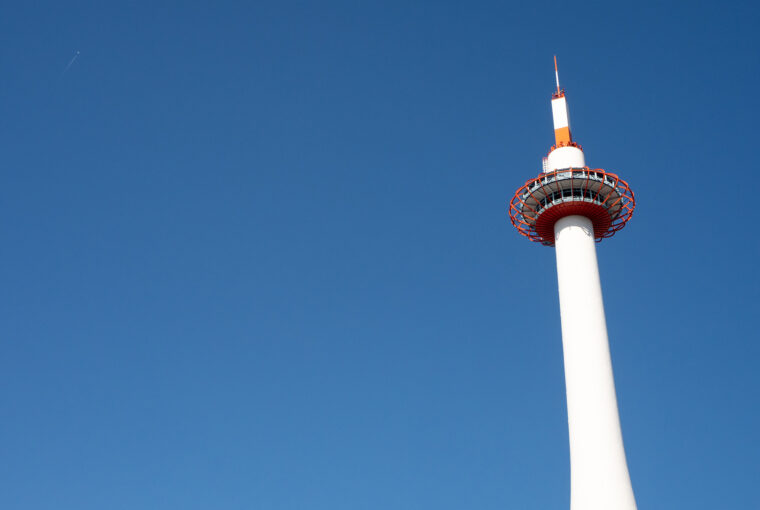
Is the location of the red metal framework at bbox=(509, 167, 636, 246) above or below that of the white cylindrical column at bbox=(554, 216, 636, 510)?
above

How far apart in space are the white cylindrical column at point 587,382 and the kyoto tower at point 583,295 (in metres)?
0.08

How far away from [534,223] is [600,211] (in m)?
6.41

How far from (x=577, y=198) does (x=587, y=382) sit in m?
18.4

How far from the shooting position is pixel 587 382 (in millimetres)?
71812

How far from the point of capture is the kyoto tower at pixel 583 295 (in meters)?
67.6

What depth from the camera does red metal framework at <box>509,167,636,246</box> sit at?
8088 centimetres

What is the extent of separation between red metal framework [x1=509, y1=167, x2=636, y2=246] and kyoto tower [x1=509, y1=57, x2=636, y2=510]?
9 centimetres

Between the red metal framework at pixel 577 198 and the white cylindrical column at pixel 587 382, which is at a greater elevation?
the red metal framework at pixel 577 198

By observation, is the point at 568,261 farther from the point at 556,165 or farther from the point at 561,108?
the point at 561,108

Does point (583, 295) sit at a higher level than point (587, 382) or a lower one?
higher

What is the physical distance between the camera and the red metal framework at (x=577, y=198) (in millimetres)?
80875

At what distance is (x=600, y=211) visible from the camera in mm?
81375

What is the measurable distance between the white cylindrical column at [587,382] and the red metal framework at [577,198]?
1.29 m

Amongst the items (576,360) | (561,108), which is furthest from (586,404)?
(561,108)
